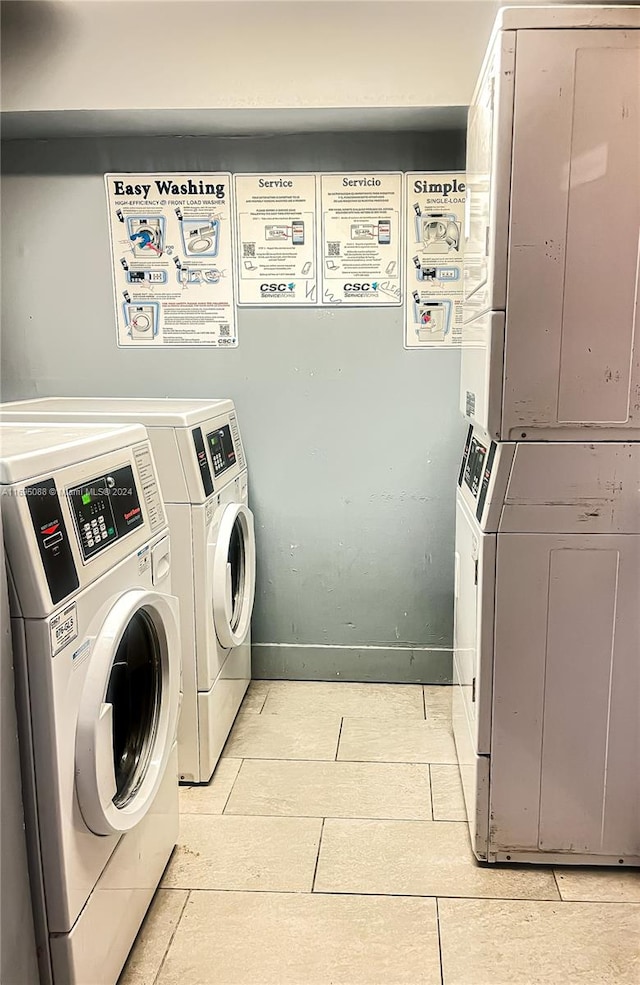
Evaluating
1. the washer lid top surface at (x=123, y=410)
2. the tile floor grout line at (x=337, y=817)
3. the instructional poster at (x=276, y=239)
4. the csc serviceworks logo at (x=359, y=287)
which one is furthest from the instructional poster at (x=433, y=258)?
the tile floor grout line at (x=337, y=817)

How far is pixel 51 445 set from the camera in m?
1.54

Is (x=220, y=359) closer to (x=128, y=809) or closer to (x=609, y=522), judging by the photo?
(x=609, y=522)

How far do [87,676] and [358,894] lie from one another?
3.37ft

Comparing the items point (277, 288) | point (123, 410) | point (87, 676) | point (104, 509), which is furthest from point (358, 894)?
point (277, 288)

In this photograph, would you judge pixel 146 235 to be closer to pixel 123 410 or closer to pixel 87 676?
pixel 123 410

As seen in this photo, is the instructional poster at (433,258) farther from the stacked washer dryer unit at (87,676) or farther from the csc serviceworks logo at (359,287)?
the stacked washer dryer unit at (87,676)

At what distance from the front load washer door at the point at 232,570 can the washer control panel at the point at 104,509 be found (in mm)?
722

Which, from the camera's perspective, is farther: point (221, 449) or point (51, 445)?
point (221, 449)

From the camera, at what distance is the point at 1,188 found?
3.05 meters

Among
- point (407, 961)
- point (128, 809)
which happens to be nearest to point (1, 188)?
point (128, 809)

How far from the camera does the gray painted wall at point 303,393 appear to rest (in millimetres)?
3018

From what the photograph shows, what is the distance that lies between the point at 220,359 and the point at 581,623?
5.85 ft

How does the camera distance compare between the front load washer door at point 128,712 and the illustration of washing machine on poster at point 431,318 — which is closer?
the front load washer door at point 128,712

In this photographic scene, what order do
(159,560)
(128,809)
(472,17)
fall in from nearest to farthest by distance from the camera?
(128,809) → (159,560) → (472,17)
